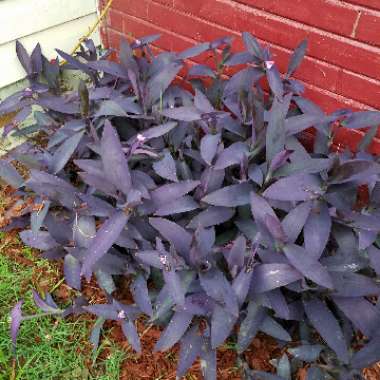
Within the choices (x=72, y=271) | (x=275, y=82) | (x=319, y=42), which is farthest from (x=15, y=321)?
(x=319, y=42)

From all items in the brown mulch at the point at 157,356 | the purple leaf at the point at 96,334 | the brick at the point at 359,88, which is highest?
the brick at the point at 359,88

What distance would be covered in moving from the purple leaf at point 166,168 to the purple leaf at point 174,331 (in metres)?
0.48

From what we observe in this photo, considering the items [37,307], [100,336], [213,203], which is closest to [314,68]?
[213,203]

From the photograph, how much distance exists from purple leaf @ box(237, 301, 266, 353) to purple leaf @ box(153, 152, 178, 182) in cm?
52

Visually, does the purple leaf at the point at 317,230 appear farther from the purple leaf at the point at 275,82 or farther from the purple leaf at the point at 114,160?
the purple leaf at the point at 114,160

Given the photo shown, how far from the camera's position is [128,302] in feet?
5.83

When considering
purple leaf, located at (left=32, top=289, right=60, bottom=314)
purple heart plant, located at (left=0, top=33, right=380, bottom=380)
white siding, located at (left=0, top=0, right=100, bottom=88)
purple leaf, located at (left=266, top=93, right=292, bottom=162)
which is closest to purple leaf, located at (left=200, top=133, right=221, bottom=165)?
purple heart plant, located at (left=0, top=33, right=380, bottom=380)

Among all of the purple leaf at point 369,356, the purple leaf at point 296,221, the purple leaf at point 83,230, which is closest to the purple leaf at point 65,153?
the purple leaf at point 83,230

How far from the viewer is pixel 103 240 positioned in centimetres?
139

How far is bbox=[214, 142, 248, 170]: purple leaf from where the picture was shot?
1.59 meters

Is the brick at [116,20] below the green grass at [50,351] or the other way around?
the other way around

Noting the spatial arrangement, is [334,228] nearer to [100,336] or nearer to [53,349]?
[100,336]

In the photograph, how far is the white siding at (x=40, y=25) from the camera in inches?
80.6

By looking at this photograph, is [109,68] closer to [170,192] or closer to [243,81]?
[243,81]
